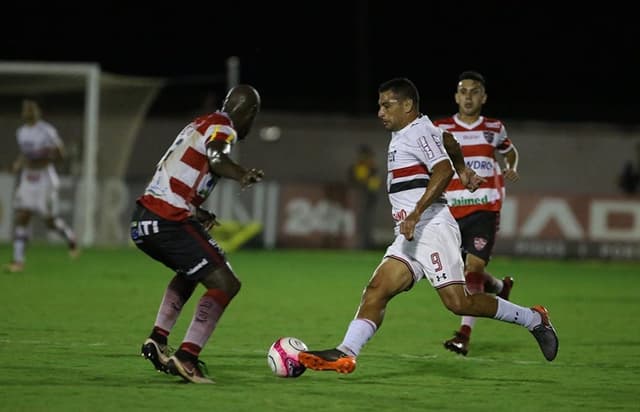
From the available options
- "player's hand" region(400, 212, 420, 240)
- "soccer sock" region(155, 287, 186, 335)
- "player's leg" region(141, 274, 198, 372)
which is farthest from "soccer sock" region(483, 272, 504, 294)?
"soccer sock" region(155, 287, 186, 335)

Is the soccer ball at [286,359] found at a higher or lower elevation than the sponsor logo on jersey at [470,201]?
lower

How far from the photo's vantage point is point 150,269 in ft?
68.1

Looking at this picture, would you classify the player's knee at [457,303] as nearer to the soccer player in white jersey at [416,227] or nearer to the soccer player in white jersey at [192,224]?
the soccer player in white jersey at [416,227]

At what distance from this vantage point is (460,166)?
9812 mm

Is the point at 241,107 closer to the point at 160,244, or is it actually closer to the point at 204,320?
the point at 160,244

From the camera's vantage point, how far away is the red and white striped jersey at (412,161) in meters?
9.39

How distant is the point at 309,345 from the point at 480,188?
2.21 metres

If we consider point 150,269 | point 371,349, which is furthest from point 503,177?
point 150,269

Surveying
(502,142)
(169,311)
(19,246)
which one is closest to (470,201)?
(502,142)

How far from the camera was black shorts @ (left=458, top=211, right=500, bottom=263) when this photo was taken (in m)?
11.8

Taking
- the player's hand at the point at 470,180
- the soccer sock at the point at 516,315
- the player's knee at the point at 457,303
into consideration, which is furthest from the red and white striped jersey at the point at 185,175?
the soccer sock at the point at 516,315

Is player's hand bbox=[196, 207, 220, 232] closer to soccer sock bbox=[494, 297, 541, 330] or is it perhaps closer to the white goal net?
soccer sock bbox=[494, 297, 541, 330]

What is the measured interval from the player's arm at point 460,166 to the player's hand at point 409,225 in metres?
0.74

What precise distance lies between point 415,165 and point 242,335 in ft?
11.1
